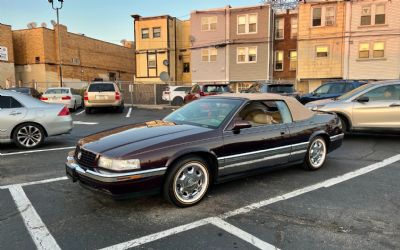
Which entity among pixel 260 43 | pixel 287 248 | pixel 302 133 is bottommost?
pixel 287 248

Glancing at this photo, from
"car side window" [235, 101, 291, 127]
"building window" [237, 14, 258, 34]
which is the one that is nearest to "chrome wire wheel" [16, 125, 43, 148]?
"car side window" [235, 101, 291, 127]

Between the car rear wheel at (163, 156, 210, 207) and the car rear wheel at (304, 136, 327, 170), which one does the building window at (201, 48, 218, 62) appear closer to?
the car rear wheel at (304, 136, 327, 170)

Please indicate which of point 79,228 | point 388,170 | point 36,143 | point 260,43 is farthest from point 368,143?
point 260,43

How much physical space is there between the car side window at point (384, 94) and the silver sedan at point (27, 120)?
311 inches

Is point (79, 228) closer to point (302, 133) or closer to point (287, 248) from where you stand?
point (287, 248)

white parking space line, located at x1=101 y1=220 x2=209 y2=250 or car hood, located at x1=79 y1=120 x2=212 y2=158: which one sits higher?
car hood, located at x1=79 y1=120 x2=212 y2=158

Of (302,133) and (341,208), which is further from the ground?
(302,133)

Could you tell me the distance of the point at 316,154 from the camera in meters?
6.12

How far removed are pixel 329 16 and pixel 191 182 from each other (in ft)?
87.5

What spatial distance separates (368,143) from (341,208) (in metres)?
5.02

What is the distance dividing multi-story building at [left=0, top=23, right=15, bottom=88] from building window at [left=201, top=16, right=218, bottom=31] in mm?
19511

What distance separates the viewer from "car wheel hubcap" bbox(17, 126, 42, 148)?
8.11 m

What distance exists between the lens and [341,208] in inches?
170

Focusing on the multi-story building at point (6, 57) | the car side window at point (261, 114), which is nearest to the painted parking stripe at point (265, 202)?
the car side window at point (261, 114)
